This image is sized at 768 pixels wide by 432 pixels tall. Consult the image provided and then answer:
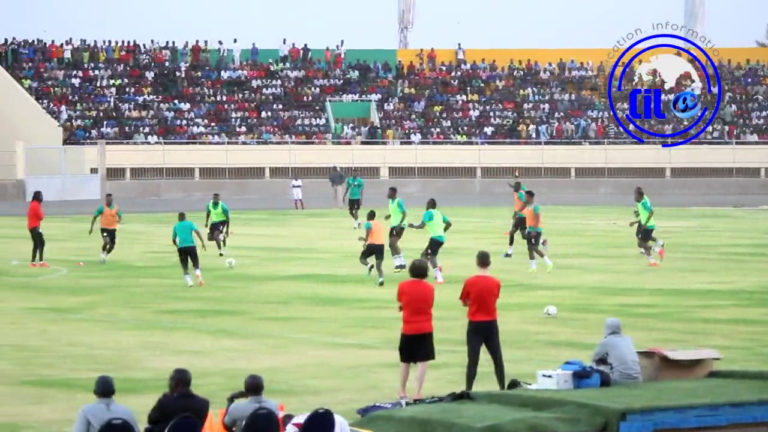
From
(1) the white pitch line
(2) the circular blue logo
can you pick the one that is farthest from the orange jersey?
(2) the circular blue logo

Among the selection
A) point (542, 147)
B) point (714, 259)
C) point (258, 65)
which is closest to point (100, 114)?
point (258, 65)

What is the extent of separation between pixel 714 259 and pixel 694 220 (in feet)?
54.7

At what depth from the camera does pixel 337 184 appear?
60.2m

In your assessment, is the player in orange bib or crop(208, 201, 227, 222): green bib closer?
the player in orange bib

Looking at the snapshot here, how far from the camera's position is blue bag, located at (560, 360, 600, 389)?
14.4 metres

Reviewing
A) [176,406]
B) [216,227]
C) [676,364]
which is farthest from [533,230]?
[176,406]

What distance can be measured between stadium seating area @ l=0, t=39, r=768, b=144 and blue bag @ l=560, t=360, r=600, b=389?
51.9m

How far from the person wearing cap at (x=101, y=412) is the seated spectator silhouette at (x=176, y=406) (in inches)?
9.1

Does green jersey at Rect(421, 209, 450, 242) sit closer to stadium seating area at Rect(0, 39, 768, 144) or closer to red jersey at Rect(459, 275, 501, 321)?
red jersey at Rect(459, 275, 501, 321)

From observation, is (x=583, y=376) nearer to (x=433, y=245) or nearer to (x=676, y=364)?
(x=676, y=364)

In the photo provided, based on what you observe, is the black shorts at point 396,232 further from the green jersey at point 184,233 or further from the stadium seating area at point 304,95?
the stadium seating area at point 304,95

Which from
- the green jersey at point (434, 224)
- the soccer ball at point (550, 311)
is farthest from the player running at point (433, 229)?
the soccer ball at point (550, 311)

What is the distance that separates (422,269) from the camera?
16.6 m

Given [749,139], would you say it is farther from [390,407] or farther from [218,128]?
[390,407]
